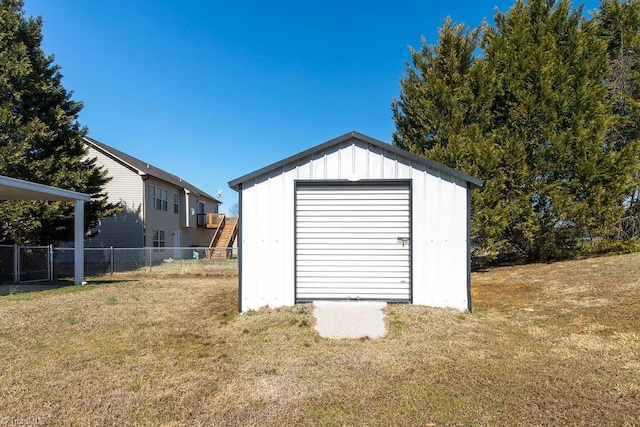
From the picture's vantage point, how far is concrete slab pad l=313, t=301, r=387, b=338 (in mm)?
5246

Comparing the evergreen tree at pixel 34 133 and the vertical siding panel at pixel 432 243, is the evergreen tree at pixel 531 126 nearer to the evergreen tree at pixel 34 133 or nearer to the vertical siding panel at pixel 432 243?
the vertical siding panel at pixel 432 243

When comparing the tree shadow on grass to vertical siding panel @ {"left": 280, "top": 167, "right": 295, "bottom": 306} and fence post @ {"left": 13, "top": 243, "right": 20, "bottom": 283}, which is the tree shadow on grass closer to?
fence post @ {"left": 13, "top": 243, "right": 20, "bottom": 283}

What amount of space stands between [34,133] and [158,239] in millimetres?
9927

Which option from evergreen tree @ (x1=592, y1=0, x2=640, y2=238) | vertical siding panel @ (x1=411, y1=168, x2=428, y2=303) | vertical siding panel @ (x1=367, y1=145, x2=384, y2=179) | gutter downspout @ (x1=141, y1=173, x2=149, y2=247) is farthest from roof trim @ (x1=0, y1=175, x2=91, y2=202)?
evergreen tree @ (x1=592, y1=0, x2=640, y2=238)

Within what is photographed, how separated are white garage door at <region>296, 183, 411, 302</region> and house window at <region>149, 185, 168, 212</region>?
1681cm

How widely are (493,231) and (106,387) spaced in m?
12.3

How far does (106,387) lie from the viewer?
3424 millimetres

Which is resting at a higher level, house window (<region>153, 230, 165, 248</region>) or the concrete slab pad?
house window (<region>153, 230, 165, 248</region>)

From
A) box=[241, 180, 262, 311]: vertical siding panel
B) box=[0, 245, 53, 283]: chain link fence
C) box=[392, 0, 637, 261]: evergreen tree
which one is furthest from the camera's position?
box=[392, 0, 637, 261]: evergreen tree

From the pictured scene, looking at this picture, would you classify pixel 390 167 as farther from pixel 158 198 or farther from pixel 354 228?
pixel 158 198

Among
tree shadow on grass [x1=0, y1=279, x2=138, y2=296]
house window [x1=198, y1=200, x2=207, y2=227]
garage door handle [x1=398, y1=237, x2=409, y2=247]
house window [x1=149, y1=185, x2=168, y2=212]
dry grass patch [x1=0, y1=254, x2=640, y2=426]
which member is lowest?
tree shadow on grass [x1=0, y1=279, x2=138, y2=296]

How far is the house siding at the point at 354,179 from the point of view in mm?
6591

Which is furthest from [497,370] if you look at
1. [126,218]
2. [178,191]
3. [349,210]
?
[178,191]

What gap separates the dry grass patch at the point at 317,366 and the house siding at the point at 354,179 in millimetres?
461
